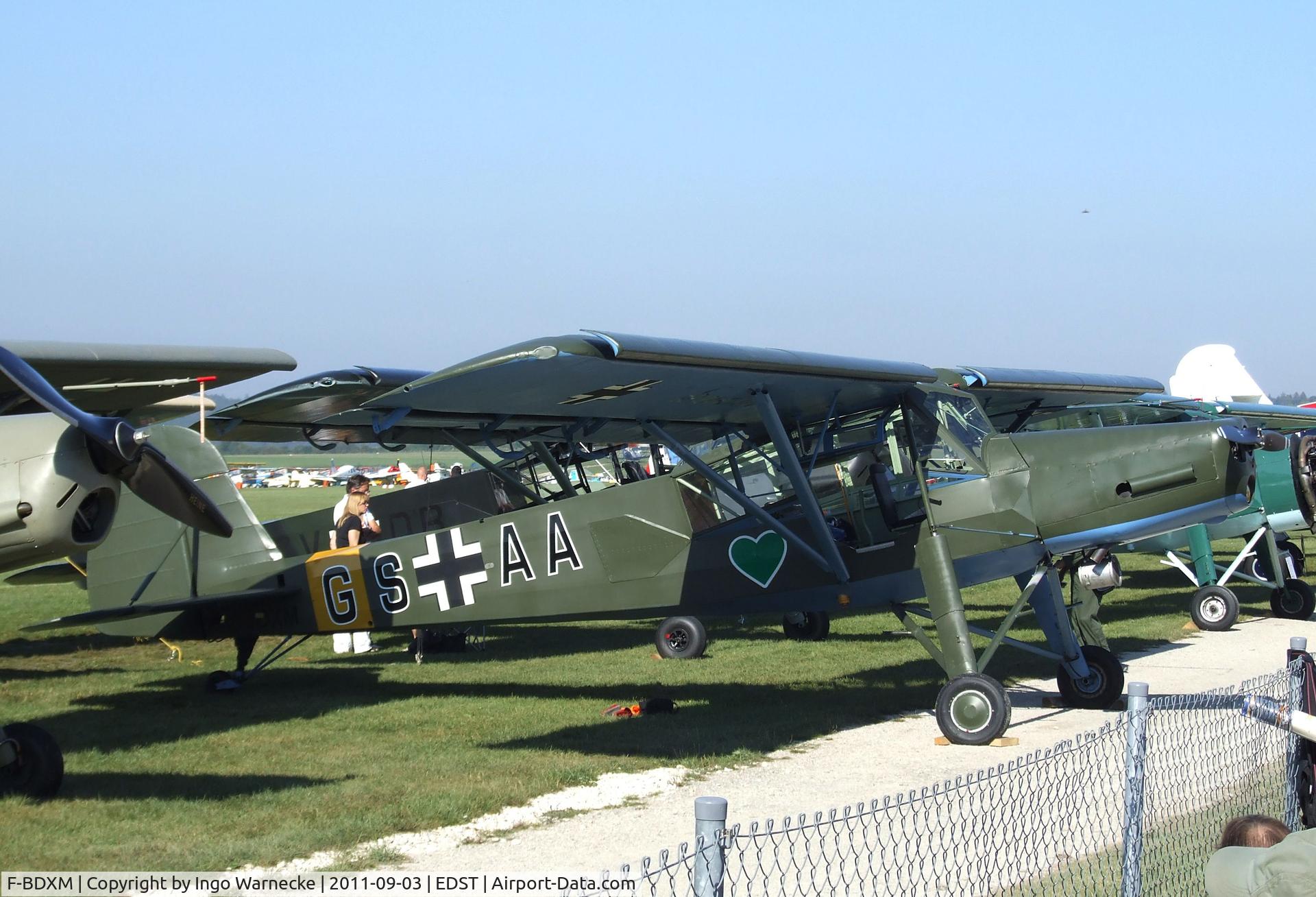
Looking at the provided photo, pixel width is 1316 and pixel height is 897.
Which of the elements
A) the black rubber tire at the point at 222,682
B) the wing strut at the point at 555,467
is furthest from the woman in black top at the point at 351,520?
the black rubber tire at the point at 222,682

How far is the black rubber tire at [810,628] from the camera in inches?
543

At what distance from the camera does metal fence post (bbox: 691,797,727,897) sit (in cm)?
266

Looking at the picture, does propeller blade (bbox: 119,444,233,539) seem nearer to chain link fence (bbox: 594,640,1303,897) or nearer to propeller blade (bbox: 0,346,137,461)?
propeller blade (bbox: 0,346,137,461)

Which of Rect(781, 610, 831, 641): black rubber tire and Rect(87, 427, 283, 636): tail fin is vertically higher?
Rect(87, 427, 283, 636): tail fin

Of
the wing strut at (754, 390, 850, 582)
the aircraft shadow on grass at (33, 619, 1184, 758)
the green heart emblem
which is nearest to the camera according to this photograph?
the aircraft shadow on grass at (33, 619, 1184, 758)

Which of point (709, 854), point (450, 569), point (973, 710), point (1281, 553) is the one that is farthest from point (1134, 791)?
point (1281, 553)

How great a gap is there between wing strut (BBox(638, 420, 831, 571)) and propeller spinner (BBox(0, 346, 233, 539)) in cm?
318

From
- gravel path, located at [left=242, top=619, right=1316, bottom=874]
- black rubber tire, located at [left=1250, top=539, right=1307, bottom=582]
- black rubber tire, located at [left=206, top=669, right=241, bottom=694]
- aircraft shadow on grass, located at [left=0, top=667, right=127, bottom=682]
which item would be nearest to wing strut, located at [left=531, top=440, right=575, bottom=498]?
black rubber tire, located at [left=206, top=669, right=241, bottom=694]

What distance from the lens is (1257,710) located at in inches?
169

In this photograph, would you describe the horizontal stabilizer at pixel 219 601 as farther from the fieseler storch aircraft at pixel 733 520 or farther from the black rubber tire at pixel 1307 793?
the black rubber tire at pixel 1307 793

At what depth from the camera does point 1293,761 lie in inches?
200

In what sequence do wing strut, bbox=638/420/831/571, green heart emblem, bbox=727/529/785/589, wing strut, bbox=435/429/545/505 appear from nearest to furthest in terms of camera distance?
wing strut, bbox=638/420/831/571 < green heart emblem, bbox=727/529/785/589 < wing strut, bbox=435/429/545/505

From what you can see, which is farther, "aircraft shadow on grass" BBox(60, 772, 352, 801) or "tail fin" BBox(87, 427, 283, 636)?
"tail fin" BBox(87, 427, 283, 636)

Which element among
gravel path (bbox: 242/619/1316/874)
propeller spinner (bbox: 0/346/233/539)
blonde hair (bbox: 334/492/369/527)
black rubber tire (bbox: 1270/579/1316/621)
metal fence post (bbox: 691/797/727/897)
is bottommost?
black rubber tire (bbox: 1270/579/1316/621)
